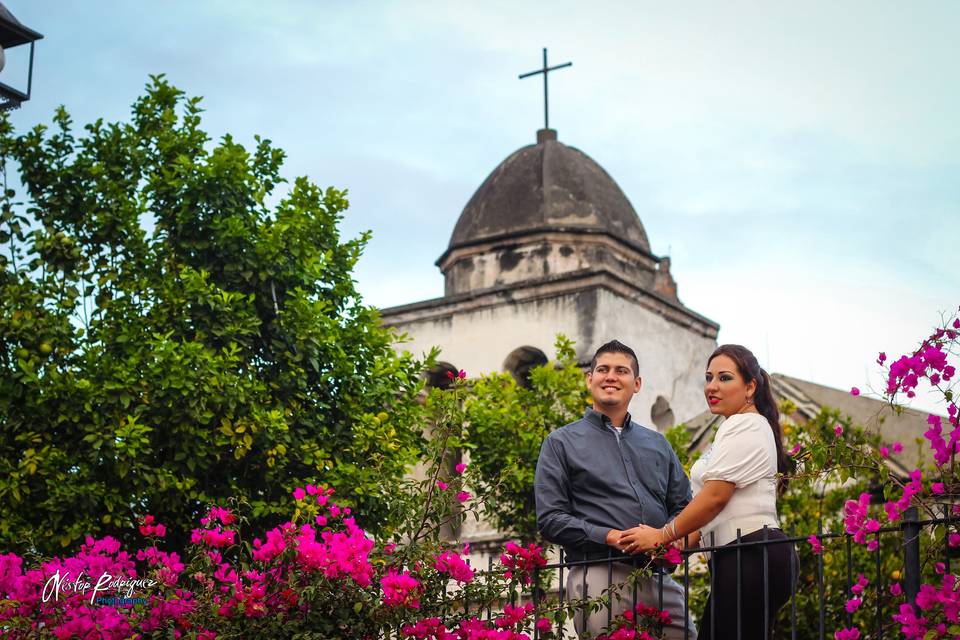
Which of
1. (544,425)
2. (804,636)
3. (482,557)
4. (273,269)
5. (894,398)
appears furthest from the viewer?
(482,557)

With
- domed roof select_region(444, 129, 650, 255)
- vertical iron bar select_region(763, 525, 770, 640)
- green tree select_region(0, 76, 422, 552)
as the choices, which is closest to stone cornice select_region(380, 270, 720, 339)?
domed roof select_region(444, 129, 650, 255)

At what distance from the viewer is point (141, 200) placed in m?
14.2

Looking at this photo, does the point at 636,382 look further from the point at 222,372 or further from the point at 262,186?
the point at 262,186

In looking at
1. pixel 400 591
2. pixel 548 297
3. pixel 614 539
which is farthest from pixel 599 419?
pixel 548 297

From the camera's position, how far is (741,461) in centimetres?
575

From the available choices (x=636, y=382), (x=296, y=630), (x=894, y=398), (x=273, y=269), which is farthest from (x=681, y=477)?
(x=273, y=269)

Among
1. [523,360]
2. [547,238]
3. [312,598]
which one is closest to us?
[312,598]

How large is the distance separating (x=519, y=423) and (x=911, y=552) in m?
12.9

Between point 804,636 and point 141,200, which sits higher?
point 141,200

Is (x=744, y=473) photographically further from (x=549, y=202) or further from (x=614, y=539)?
(x=549, y=202)

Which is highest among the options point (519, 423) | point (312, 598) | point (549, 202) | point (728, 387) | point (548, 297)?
point (549, 202)

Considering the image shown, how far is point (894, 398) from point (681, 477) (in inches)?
48.1

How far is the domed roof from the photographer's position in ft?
81.8

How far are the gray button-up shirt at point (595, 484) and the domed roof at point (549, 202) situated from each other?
1845 centimetres
